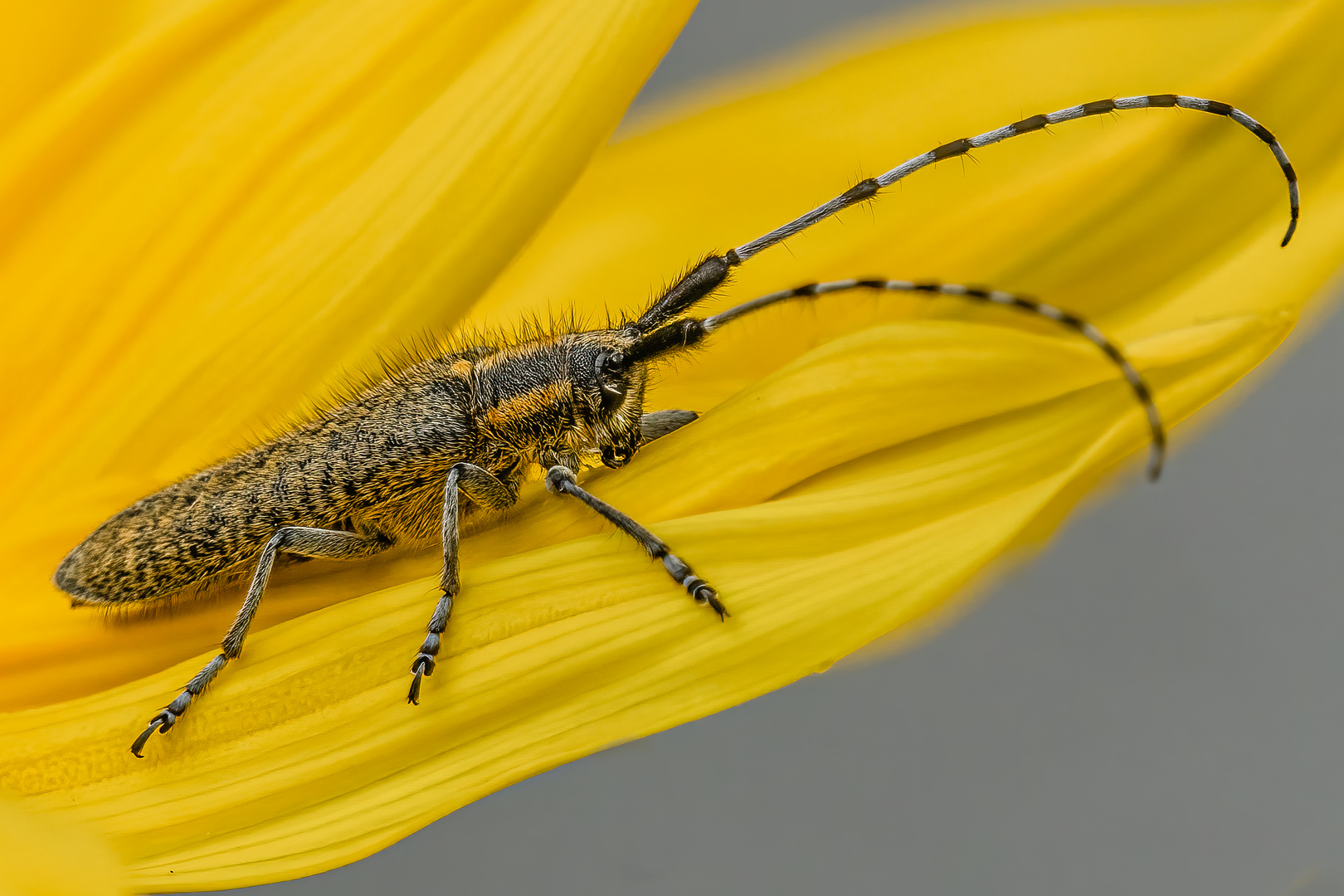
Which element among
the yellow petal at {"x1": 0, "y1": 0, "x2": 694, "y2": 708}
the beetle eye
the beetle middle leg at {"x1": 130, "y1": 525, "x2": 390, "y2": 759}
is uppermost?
the yellow petal at {"x1": 0, "y1": 0, "x2": 694, "y2": 708}

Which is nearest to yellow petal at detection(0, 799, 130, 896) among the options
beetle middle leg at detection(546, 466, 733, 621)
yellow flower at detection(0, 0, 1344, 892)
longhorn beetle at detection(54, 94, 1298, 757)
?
yellow flower at detection(0, 0, 1344, 892)

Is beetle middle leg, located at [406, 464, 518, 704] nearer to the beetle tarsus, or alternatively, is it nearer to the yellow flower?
the yellow flower

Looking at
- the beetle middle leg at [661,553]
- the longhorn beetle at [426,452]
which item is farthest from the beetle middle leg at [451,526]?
the beetle middle leg at [661,553]

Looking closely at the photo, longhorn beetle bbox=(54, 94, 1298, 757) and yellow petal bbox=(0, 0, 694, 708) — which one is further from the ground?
yellow petal bbox=(0, 0, 694, 708)

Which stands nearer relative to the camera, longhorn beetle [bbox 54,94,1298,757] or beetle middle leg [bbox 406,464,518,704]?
beetle middle leg [bbox 406,464,518,704]

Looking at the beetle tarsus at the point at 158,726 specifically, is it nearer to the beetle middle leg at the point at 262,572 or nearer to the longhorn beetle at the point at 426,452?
the beetle middle leg at the point at 262,572

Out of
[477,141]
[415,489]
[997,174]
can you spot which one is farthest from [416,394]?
[997,174]
